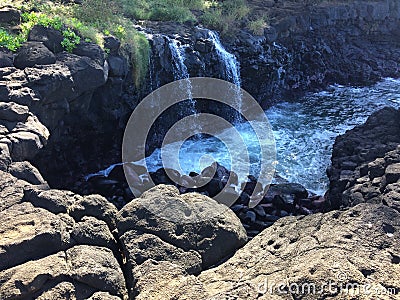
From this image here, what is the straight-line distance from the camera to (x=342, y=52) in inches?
679

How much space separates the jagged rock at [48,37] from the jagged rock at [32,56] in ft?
1.22

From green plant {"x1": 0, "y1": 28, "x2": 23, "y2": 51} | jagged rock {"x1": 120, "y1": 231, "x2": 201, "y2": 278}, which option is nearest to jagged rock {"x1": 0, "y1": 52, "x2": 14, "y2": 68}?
green plant {"x1": 0, "y1": 28, "x2": 23, "y2": 51}

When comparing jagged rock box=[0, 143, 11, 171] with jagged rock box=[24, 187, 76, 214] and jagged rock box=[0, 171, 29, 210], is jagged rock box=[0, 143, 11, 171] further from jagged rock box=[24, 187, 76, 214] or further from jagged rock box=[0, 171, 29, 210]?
jagged rock box=[24, 187, 76, 214]

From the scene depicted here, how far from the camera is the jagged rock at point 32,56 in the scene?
723 cm

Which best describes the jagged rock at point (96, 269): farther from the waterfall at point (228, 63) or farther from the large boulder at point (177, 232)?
the waterfall at point (228, 63)

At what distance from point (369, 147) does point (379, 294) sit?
533 centimetres

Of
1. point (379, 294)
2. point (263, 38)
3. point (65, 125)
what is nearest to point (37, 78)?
point (65, 125)

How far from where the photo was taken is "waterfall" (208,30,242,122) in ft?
39.6

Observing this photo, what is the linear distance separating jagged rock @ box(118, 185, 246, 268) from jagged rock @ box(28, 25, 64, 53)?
464 centimetres

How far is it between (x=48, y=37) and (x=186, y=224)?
5.39 meters

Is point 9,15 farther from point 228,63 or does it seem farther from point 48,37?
point 228,63

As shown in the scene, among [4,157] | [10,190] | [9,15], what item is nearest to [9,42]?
[9,15]

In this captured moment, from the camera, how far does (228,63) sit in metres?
12.2

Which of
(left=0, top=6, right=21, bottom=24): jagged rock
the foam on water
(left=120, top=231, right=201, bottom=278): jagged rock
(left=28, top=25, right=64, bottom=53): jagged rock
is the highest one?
(left=0, top=6, right=21, bottom=24): jagged rock
